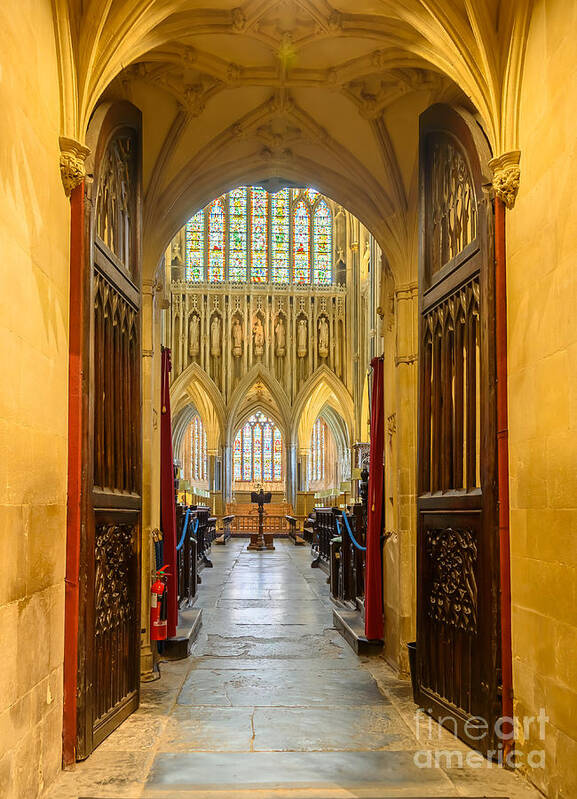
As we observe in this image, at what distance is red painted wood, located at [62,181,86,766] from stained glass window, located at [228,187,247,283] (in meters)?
22.4

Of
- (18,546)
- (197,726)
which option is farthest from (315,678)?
(18,546)

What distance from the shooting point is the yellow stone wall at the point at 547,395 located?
3.28 m

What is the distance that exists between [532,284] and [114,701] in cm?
317

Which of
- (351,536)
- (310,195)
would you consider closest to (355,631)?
(351,536)

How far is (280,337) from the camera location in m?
25.8

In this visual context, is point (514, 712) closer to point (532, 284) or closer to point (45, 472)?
point (532, 284)

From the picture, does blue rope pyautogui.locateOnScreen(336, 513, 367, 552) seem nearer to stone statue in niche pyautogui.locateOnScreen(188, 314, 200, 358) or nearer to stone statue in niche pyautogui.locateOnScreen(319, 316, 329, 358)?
stone statue in niche pyautogui.locateOnScreen(319, 316, 329, 358)

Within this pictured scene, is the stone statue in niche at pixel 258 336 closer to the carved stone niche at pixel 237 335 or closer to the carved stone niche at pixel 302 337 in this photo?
the carved stone niche at pixel 237 335

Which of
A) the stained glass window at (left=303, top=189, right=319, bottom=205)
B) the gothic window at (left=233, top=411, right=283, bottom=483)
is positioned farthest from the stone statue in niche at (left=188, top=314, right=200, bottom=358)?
the gothic window at (left=233, top=411, right=283, bottom=483)

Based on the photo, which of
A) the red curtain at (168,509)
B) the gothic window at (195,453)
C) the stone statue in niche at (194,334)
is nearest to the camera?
the red curtain at (168,509)

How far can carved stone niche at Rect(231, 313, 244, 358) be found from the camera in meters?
25.6

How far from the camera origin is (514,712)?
3834 millimetres

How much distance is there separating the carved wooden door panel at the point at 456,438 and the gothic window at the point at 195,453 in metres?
28.8

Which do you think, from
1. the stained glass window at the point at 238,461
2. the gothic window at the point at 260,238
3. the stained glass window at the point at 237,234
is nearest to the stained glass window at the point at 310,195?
the gothic window at the point at 260,238
